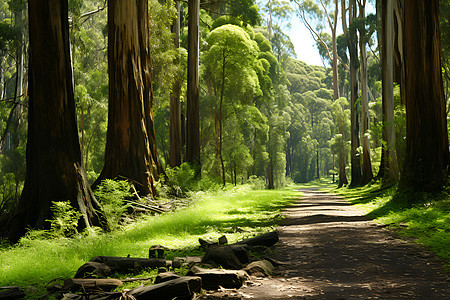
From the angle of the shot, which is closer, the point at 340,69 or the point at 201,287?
the point at 201,287

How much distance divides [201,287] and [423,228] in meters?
4.68

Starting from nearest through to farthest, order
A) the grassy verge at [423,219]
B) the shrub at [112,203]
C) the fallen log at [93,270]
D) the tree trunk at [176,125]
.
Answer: the fallen log at [93,270] → the grassy verge at [423,219] → the shrub at [112,203] → the tree trunk at [176,125]

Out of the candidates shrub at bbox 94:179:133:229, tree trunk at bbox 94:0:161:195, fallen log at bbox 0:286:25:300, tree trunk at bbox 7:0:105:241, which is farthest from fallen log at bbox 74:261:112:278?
tree trunk at bbox 94:0:161:195

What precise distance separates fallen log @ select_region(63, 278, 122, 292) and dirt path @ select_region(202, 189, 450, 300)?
3.15 feet

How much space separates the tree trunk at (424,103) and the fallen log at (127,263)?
7858 millimetres

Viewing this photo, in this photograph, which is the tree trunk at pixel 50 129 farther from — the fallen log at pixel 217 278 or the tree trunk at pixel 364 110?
the tree trunk at pixel 364 110

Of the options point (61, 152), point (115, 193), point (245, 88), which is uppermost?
point (245, 88)

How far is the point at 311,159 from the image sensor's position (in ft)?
274

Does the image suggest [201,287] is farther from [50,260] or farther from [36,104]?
[36,104]

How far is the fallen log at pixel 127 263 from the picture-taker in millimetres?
4930

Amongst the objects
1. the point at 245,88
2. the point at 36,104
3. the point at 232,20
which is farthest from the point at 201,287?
the point at 232,20

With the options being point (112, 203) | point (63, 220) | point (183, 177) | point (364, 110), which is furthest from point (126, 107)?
point (364, 110)

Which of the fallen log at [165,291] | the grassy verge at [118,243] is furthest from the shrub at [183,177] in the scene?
the fallen log at [165,291]

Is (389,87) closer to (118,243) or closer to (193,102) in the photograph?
(193,102)
